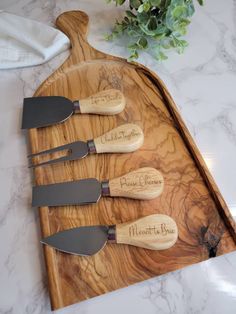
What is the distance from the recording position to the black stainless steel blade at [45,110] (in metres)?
0.53

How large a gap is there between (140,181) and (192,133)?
0.57ft

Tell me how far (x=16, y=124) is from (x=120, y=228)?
29 cm

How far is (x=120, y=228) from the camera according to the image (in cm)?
41

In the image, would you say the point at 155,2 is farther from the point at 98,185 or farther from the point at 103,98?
the point at 98,185

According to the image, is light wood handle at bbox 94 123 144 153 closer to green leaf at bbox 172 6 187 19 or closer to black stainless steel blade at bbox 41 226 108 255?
black stainless steel blade at bbox 41 226 108 255

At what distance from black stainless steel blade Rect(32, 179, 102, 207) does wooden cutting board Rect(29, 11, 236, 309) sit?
0.05 feet

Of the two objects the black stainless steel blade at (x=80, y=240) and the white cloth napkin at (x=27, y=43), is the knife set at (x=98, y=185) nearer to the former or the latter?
the black stainless steel blade at (x=80, y=240)

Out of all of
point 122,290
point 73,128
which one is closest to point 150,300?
point 122,290

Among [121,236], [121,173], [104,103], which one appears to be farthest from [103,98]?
[121,236]

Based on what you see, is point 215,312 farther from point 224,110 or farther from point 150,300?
point 224,110

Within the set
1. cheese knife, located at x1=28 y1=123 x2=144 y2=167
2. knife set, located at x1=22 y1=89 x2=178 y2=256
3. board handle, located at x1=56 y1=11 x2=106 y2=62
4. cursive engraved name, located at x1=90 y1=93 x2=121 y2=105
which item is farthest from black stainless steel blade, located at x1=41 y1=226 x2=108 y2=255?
board handle, located at x1=56 y1=11 x2=106 y2=62

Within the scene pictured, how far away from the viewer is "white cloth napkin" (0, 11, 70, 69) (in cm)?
62

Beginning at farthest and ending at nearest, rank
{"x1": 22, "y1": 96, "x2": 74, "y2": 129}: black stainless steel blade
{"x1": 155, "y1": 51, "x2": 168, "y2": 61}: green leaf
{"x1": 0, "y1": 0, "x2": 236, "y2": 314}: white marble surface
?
{"x1": 155, "y1": 51, "x2": 168, "y2": 61}: green leaf
{"x1": 22, "y1": 96, "x2": 74, "y2": 129}: black stainless steel blade
{"x1": 0, "y1": 0, "x2": 236, "y2": 314}: white marble surface

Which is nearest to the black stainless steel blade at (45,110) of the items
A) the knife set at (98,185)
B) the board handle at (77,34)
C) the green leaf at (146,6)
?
the knife set at (98,185)
